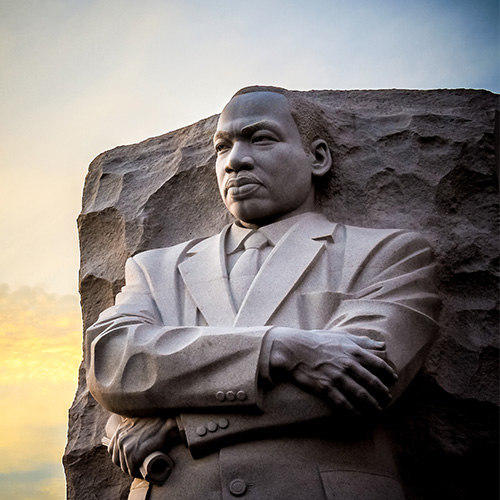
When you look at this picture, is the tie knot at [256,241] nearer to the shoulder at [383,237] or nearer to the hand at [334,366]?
the shoulder at [383,237]

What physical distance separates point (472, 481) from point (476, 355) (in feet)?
2.43

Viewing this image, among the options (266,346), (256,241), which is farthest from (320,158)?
(266,346)

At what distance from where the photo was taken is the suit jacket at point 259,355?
4176 millimetres

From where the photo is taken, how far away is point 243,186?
17.2 ft

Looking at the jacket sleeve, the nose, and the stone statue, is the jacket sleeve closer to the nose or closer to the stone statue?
the stone statue

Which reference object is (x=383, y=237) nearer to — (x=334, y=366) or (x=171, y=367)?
(x=334, y=366)

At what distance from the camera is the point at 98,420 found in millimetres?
5613

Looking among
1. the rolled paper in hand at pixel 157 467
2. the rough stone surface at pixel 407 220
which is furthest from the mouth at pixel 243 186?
the rolled paper in hand at pixel 157 467

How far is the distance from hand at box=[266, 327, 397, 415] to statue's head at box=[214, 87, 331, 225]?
122 centimetres

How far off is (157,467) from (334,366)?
3.57 feet

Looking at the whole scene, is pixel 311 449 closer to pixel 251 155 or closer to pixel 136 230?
pixel 251 155

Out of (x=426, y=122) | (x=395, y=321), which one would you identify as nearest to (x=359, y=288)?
(x=395, y=321)

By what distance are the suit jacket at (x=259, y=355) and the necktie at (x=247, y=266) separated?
77mm

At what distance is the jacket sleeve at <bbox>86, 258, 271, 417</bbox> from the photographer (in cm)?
419
